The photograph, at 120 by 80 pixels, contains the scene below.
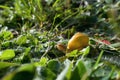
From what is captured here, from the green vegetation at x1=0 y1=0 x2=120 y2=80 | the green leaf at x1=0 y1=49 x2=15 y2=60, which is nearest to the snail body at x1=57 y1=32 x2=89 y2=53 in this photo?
the green vegetation at x1=0 y1=0 x2=120 y2=80

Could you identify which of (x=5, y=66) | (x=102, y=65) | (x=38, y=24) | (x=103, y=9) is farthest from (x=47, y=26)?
(x=5, y=66)

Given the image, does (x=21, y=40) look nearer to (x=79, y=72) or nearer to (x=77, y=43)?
(x=77, y=43)

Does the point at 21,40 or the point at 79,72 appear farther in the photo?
the point at 21,40

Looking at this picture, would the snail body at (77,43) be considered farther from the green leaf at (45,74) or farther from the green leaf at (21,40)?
the green leaf at (45,74)

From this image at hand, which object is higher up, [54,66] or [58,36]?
[54,66]

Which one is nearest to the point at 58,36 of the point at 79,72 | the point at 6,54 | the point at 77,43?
the point at 77,43

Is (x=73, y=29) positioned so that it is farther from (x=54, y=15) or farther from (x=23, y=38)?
(x=23, y=38)

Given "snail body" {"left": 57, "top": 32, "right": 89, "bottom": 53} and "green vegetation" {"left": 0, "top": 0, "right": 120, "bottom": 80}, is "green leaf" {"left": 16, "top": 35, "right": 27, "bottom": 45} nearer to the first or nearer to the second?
"green vegetation" {"left": 0, "top": 0, "right": 120, "bottom": 80}

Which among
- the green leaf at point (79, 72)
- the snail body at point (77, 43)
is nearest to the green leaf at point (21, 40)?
the snail body at point (77, 43)
